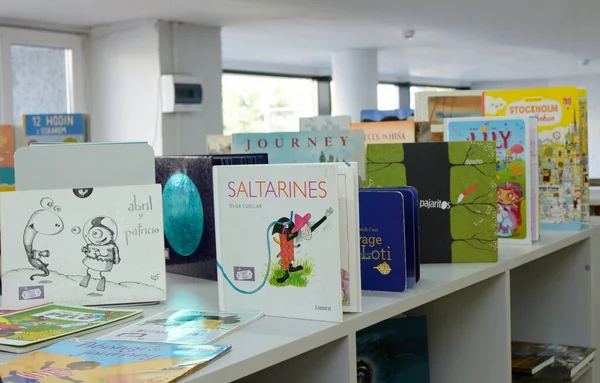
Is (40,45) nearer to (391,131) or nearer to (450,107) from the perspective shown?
(391,131)

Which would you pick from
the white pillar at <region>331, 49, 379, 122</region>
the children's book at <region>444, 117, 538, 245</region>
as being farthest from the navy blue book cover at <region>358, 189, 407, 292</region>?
the white pillar at <region>331, 49, 379, 122</region>

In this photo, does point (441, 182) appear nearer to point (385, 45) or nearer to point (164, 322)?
point (164, 322)

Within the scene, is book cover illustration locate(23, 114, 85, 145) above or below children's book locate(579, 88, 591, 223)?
above

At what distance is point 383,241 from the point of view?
1.35 m

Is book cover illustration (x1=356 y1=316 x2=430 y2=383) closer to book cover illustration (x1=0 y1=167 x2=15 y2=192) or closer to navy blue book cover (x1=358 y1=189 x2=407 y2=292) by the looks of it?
navy blue book cover (x1=358 y1=189 x2=407 y2=292)

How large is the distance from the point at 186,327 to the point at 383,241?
0.41 m

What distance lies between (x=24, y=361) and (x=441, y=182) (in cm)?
98

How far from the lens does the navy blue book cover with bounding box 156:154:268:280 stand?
153 centimetres

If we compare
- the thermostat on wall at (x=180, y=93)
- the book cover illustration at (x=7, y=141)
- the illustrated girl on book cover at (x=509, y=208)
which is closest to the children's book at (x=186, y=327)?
the illustrated girl on book cover at (x=509, y=208)

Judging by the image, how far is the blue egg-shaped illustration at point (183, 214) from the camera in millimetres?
1550

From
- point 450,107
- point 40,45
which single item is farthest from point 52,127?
point 40,45

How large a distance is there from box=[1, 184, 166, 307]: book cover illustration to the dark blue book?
37cm

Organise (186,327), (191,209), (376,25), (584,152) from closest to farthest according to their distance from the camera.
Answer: (186,327) < (191,209) < (584,152) < (376,25)

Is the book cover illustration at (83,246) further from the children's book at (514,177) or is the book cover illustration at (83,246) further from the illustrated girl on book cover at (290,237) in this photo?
the children's book at (514,177)
